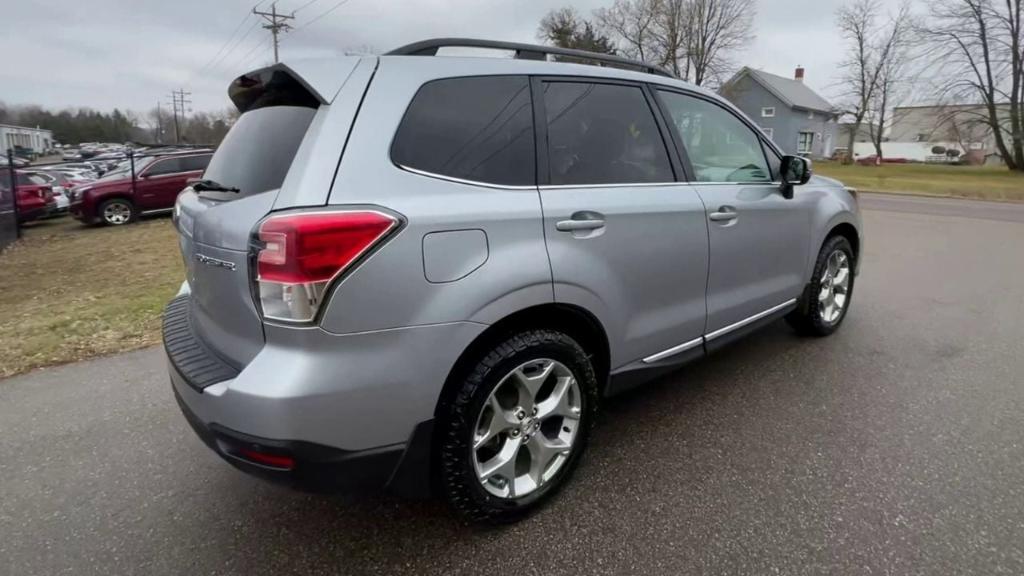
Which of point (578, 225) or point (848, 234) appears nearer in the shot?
point (578, 225)

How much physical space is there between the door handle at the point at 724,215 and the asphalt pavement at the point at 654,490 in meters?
1.09

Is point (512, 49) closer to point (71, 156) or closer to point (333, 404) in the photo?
point (333, 404)

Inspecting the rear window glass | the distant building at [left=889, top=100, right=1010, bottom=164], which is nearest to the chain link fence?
the rear window glass

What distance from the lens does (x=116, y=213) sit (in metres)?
13.3

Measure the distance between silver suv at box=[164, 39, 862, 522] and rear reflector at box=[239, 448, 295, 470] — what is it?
10 mm

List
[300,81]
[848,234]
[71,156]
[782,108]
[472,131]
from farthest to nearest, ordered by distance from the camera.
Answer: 1. [71,156]
2. [782,108]
3. [848,234]
4. [472,131]
5. [300,81]

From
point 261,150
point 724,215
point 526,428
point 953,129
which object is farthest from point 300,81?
point 953,129

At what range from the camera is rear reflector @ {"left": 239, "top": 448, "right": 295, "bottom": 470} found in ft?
5.77

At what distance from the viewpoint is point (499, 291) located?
2.00 m

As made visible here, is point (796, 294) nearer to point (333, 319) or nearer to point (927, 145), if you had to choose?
point (333, 319)

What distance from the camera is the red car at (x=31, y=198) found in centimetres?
1245

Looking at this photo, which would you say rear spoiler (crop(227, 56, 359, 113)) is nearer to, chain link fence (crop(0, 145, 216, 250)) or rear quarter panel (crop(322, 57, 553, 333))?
rear quarter panel (crop(322, 57, 553, 333))

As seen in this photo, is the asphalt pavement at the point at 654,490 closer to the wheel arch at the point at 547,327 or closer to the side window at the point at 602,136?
the wheel arch at the point at 547,327

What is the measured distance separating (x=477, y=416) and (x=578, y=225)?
2.77 ft
